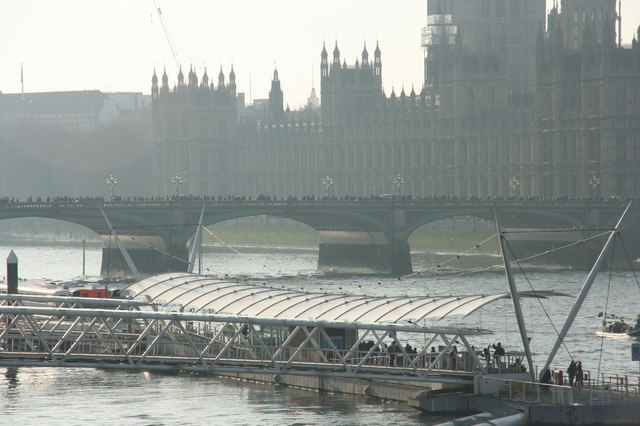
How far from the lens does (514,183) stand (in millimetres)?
153125

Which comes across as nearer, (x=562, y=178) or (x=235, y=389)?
(x=235, y=389)

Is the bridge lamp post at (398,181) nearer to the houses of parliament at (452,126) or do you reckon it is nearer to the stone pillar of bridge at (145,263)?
the houses of parliament at (452,126)

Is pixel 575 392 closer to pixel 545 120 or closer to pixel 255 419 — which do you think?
pixel 255 419

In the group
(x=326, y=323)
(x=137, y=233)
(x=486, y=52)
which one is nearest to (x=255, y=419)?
(x=326, y=323)

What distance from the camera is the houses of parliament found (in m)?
145

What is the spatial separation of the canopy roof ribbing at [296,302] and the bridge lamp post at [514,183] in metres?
93.4

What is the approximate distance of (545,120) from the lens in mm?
151375

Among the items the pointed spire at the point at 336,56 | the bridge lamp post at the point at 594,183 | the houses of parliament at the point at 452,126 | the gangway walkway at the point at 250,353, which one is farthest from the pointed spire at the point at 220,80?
the gangway walkway at the point at 250,353

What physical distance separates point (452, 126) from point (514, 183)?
13.5 m

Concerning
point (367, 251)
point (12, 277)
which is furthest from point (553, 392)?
point (367, 251)

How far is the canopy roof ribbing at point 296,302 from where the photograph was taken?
46.5 metres

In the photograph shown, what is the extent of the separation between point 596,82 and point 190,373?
93282 millimetres

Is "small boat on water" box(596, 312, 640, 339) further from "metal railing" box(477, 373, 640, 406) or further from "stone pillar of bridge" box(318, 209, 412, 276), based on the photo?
"stone pillar of bridge" box(318, 209, 412, 276)

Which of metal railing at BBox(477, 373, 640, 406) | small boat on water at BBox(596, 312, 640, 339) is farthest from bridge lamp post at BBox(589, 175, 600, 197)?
metal railing at BBox(477, 373, 640, 406)
